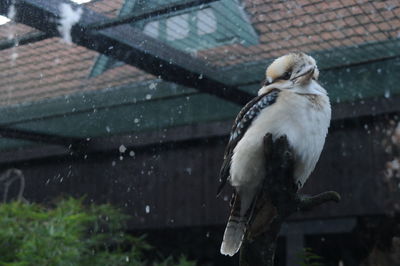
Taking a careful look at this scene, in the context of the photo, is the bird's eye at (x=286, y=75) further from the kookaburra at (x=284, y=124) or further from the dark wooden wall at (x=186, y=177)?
the dark wooden wall at (x=186, y=177)

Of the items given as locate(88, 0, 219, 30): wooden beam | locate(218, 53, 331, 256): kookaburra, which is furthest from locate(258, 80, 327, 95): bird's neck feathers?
locate(88, 0, 219, 30): wooden beam

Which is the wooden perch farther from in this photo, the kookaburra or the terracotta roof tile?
the terracotta roof tile

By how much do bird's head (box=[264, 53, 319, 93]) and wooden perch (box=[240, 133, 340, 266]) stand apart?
1.10ft

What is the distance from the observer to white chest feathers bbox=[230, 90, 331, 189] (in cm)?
147

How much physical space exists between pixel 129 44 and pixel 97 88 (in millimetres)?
517

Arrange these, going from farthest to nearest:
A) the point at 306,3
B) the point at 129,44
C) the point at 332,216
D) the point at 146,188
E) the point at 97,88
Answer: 1. the point at 146,188
2. the point at 332,216
3. the point at 97,88
4. the point at 129,44
5. the point at 306,3

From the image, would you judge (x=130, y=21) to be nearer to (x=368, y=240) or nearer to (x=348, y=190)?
(x=348, y=190)

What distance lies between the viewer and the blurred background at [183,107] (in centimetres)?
212

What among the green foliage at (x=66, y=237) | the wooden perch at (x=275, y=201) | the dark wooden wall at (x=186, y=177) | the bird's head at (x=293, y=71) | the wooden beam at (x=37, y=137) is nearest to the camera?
the wooden perch at (x=275, y=201)

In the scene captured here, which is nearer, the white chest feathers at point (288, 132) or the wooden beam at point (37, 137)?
the white chest feathers at point (288, 132)

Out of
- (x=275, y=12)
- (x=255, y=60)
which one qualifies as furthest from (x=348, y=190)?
(x=275, y=12)

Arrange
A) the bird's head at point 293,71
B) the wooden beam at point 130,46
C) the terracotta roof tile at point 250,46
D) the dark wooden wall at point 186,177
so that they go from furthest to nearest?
the dark wooden wall at point 186,177
the terracotta roof tile at point 250,46
the wooden beam at point 130,46
the bird's head at point 293,71

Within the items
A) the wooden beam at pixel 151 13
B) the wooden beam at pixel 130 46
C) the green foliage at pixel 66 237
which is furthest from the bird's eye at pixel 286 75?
the green foliage at pixel 66 237

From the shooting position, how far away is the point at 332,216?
2.85 m
